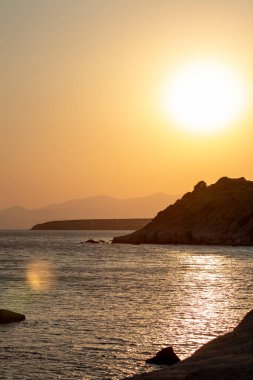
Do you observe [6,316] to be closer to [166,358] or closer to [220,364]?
[166,358]

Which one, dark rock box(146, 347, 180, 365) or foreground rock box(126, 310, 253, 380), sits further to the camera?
dark rock box(146, 347, 180, 365)

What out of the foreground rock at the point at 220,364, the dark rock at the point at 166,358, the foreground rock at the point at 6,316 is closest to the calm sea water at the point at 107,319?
the dark rock at the point at 166,358

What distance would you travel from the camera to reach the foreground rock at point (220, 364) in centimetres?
1916

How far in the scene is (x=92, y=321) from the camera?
149 feet

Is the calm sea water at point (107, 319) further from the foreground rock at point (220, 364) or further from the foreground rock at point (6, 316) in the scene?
the foreground rock at point (220, 364)

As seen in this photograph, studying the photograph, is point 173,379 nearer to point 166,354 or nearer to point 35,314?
point 166,354

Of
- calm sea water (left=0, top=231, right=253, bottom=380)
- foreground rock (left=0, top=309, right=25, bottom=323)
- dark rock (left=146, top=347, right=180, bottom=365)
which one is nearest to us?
dark rock (left=146, top=347, right=180, bottom=365)

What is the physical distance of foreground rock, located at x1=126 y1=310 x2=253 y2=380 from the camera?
19156 millimetres

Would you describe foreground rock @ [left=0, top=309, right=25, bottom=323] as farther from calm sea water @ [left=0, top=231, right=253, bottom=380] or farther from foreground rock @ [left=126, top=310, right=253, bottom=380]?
foreground rock @ [left=126, top=310, right=253, bottom=380]

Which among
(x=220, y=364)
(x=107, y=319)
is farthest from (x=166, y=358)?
(x=107, y=319)

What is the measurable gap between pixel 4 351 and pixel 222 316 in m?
20.2

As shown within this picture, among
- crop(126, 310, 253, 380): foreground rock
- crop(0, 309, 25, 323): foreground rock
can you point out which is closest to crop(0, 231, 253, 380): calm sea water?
crop(0, 309, 25, 323): foreground rock

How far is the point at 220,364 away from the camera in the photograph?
20.6 metres

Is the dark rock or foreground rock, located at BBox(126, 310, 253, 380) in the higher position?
foreground rock, located at BBox(126, 310, 253, 380)
